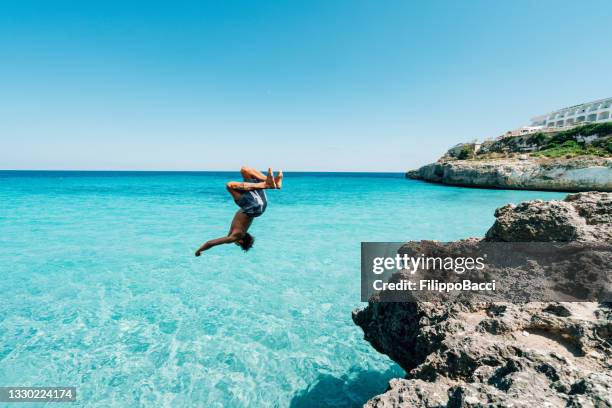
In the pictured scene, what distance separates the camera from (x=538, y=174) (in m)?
47.0

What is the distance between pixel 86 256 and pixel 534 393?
1773 centimetres

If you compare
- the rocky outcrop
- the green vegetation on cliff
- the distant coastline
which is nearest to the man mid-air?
the rocky outcrop

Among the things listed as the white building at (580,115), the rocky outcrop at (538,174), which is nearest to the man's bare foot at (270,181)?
the rocky outcrop at (538,174)

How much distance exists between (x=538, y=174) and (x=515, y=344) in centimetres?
5648

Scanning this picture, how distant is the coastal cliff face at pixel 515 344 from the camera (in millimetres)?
2396

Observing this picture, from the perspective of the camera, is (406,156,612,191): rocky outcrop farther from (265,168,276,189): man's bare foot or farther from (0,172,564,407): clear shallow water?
(265,168,276,189): man's bare foot

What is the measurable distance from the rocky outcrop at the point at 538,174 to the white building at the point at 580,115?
108 feet

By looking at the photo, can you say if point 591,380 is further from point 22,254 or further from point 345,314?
point 22,254

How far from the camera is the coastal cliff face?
2396 millimetres

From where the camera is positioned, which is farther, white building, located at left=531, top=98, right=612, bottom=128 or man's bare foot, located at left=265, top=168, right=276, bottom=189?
white building, located at left=531, top=98, right=612, bottom=128

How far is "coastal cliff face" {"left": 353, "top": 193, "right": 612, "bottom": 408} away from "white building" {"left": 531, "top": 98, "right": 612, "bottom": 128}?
87.4 meters

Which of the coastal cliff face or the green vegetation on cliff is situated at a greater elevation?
the green vegetation on cliff

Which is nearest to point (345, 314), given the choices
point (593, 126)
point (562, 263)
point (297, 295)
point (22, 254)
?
point (297, 295)

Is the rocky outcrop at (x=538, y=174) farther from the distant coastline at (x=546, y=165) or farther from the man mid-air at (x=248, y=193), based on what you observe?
the man mid-air at (x=248, y=193)
